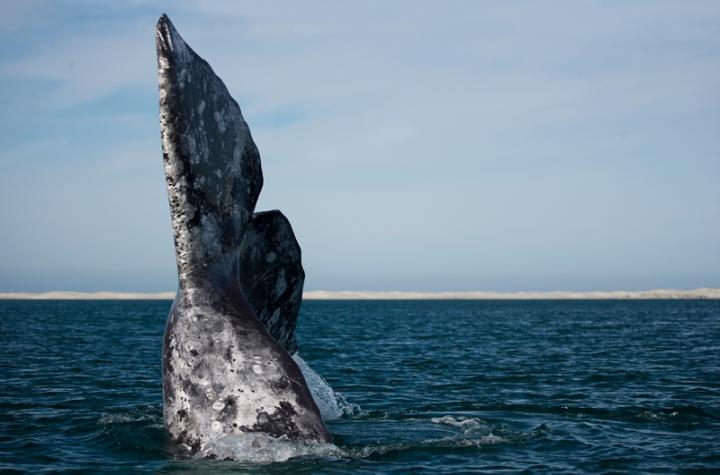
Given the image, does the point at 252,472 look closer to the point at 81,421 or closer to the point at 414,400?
the point at 81,421

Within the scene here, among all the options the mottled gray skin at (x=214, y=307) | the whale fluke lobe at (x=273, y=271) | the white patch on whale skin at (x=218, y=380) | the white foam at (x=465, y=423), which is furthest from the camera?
the white foam at (x=465, y=423)

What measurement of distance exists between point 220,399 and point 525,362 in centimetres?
1641

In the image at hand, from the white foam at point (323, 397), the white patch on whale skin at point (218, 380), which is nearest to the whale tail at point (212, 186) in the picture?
the white patch on whale skin at point (218, 380)

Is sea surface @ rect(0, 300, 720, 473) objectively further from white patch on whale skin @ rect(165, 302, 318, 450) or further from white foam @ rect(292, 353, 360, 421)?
white patch on whale skin @ rect(165, 302, 318, 450)

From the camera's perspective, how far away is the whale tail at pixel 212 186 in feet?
24.4

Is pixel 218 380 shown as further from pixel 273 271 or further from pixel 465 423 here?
pixel 465 423

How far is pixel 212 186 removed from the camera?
25.5 feet

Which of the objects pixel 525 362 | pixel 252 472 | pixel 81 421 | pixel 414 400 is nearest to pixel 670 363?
pixel 525 362

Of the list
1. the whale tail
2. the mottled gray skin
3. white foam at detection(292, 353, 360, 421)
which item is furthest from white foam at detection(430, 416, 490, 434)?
the whale tail

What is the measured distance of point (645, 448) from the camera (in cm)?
997

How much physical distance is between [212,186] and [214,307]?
112cm

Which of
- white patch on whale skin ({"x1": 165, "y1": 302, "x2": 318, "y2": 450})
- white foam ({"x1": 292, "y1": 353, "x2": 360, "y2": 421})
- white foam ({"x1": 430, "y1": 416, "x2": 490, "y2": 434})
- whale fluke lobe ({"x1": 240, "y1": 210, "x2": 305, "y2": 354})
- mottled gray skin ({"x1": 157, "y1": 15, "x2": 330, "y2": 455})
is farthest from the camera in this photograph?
white foam ({"x1": 292, "y1": 353, "x2": 360, "y2": 421})

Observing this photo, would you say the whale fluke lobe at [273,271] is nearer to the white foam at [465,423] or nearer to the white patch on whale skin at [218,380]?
the white patch on whale skin at [218,380]

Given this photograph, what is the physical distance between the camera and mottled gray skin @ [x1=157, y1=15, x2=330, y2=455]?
7621 mm
